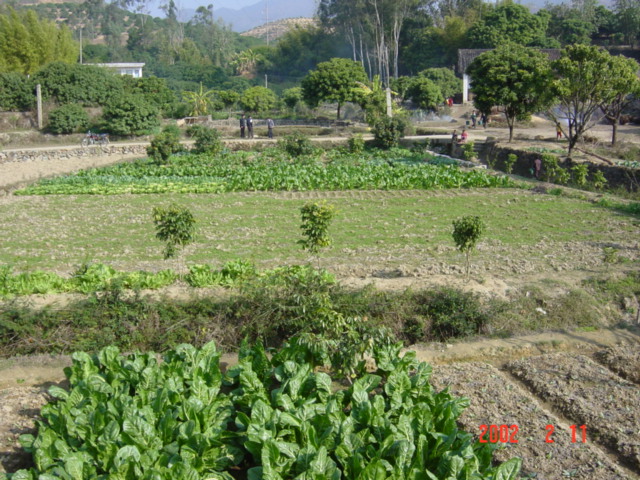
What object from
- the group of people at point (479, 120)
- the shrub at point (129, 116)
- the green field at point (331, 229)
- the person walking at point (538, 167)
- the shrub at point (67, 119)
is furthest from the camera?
the group of people at point (479, 120)

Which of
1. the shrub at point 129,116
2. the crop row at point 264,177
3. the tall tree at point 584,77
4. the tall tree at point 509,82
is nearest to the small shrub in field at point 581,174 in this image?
the crop row at point 264,177

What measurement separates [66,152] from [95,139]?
2.69 metres

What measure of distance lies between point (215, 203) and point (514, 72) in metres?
16.8

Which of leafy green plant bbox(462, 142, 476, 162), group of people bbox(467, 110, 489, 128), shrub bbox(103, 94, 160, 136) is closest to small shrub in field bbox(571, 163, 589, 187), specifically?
leafy green plant bbox(462, 142, 476, 162)

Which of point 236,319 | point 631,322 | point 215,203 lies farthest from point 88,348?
point 215,203

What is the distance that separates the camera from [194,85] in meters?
61.9

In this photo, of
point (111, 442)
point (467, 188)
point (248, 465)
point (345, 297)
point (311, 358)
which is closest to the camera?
point (111, 442)

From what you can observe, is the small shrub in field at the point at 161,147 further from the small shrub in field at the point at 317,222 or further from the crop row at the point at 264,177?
the small shrub in field at the point at 317,222

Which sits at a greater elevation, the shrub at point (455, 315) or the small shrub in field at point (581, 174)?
the small shrub in field at point (581, 174)

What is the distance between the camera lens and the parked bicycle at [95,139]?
31688 millimetres

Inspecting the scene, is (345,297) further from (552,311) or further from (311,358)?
(552,311)

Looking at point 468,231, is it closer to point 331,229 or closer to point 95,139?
point 331,229

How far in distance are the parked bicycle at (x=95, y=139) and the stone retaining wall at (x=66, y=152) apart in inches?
42.2

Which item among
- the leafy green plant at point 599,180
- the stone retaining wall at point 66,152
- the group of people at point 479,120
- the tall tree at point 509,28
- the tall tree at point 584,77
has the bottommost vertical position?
the leafy green plant at point 599,180
